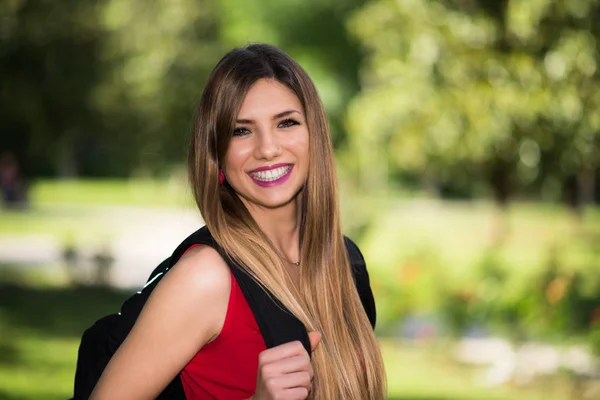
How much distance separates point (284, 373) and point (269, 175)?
56cm

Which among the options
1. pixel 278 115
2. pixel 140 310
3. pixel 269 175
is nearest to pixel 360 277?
pixel 269 175

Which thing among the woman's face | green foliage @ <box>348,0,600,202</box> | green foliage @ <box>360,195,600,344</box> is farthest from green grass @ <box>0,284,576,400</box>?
the woman's face

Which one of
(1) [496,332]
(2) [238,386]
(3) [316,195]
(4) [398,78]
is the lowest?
(2) [238,386]

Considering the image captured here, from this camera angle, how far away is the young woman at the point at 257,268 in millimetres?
2014

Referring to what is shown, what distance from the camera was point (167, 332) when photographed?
78.6 inches

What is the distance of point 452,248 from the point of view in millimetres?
19609

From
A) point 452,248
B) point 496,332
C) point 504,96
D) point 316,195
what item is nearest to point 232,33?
point 452,248

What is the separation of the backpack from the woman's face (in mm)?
224

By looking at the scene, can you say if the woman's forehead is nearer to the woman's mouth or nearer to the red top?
the woman's mouth

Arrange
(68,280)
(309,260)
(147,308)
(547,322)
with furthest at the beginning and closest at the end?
(68,280) → (547,322) → (309,260) → (147,308)

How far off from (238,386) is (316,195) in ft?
1.87

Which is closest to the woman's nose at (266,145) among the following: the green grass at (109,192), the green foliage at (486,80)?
the green foliage at (486,80)

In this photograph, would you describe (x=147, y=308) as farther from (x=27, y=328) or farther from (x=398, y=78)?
(x=398, y=78)

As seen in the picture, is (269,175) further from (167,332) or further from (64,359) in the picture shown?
(64,359)
